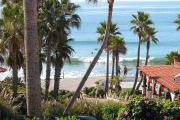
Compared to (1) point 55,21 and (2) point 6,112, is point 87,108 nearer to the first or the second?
(2) point 6,112

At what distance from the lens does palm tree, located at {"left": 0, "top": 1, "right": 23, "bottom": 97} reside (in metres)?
22.1

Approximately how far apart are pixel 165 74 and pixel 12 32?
9.22 meters

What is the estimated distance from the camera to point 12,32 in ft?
73.4

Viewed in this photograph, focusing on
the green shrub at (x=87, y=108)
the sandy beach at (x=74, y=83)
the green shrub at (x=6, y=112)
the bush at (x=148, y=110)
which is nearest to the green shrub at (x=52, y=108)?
the green shrub at (x=87, y=108)

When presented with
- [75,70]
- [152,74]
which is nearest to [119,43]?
[152,74]

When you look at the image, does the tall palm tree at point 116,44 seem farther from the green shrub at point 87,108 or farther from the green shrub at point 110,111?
the green shrub at point 110,111

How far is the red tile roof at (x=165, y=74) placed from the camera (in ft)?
70.0

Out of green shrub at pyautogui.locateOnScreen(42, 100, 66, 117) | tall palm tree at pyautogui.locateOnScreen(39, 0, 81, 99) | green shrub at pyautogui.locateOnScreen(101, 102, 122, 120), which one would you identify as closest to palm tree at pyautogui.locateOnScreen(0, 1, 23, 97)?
tall palm tree at pyautogui.locateOnScreen(39, 0, 81, 99)

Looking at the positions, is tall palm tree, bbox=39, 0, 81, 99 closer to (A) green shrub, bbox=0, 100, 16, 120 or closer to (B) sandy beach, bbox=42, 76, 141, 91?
(A) green shrub, bbox=0, 100, 16, 120

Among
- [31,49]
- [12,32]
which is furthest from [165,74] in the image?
[31,49]

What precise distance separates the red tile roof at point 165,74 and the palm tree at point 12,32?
7.80 metres

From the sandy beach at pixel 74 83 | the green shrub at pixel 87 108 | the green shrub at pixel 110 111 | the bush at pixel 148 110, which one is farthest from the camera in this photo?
the sandy beach at pixel 74 83

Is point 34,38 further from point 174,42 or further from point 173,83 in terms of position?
point 174,42

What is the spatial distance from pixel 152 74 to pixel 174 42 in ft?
→ 254
